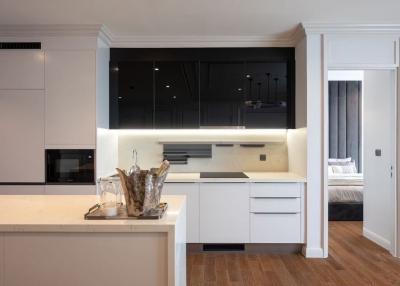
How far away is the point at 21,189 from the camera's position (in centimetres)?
359

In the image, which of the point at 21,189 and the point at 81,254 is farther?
the point at 21,189

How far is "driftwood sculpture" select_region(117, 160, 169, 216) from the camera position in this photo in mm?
1763

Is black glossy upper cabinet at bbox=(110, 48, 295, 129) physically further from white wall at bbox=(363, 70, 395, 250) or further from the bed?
the bed

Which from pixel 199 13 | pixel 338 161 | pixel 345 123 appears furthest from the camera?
pixel 345 123

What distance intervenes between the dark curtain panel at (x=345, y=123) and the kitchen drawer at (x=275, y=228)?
170 inches

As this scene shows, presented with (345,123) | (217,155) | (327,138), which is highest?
(345,123)

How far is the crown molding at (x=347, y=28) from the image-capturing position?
3500 mm

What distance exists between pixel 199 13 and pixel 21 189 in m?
2.71

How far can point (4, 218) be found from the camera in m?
1.80

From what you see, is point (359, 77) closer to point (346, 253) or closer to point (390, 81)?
point (390, 81)

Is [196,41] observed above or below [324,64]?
above

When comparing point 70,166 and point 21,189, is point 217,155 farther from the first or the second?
point 21,189

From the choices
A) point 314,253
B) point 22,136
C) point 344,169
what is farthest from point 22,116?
point 344,169

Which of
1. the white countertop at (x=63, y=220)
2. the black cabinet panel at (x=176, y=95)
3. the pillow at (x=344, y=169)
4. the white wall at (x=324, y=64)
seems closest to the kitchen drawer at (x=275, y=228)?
the white wall at (x=324, y=64)
